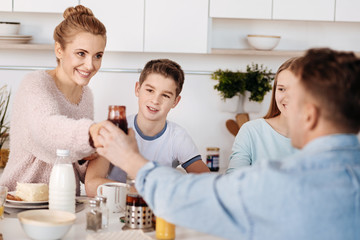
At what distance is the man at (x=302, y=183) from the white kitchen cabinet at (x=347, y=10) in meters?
2.19

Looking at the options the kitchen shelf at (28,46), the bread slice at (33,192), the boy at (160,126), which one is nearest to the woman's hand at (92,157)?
the boy at (160,126)

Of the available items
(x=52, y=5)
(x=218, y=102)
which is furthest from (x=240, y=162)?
(x=52, y=5)

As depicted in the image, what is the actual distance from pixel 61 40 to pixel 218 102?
5.48 ft

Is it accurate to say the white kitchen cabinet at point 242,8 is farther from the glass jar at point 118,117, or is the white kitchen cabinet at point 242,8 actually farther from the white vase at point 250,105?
the glass jar at point 118,117

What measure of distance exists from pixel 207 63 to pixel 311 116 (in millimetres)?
2386

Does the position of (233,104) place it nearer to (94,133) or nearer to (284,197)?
(94,133)

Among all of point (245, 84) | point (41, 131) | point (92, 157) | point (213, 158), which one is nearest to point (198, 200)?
point (41, 131)

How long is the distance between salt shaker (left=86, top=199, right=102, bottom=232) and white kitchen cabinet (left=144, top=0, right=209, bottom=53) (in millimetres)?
1820

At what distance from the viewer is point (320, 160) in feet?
3.48

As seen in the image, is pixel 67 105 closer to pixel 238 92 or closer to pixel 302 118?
pixel 302 118

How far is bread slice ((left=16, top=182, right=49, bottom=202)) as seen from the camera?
168cm

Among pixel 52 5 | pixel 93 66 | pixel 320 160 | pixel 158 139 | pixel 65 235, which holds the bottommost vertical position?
pixel 65 235

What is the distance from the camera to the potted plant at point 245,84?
130 inches

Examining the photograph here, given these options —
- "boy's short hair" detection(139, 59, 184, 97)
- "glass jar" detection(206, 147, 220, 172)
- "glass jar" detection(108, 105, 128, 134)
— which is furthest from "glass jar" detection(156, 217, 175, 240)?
"glass jar" detection(206, 147, 220, 172)
